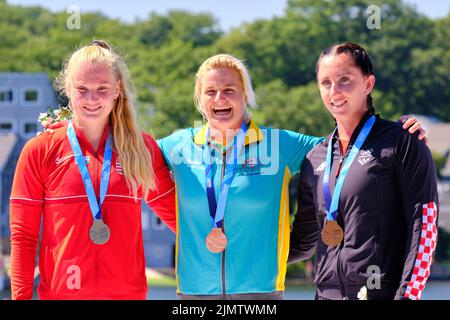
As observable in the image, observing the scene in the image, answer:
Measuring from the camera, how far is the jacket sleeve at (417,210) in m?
4.49

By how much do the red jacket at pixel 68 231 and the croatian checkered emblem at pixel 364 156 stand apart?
102cm

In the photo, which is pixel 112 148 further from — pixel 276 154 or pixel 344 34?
pixel 344 34

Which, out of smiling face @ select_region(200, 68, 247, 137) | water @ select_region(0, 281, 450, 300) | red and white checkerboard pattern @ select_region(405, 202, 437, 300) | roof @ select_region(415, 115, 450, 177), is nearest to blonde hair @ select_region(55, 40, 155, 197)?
smiling face @ select_region(200, 68, 247, 137)

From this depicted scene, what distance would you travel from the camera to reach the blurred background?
5962 centimetres

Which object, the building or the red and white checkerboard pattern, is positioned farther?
the building

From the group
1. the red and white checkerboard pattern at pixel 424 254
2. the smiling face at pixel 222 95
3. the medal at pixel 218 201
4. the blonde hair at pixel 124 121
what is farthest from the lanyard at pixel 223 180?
the red and white checkerboard pattern at pixel 424 254

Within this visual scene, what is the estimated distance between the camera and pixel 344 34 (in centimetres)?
7694

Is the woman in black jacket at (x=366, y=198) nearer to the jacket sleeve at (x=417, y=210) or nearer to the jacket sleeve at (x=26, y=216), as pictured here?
the jacket sleeve at (x=417, y=210)

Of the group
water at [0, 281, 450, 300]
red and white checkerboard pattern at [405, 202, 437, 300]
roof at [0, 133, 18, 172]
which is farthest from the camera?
roof at [0, 133, 18, 172]

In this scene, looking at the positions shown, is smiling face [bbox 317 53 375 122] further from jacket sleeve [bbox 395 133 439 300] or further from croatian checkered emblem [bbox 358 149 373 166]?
jacket sleeve [bbox 395 133 439 300]

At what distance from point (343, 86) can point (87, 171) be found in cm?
124

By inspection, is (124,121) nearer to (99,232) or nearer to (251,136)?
(99,232)

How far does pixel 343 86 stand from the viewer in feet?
16.0
